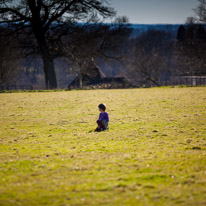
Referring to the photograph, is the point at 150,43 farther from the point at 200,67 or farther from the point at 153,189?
the point at 153,189

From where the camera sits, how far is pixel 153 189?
166 inches

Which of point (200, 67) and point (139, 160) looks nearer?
point (139, 160)

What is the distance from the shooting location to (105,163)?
18.1 feet

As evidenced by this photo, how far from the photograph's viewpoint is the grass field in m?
3.99

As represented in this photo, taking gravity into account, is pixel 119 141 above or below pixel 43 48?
below

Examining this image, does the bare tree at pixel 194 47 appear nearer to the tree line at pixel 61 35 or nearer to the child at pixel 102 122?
the tree line at pixel 61 35

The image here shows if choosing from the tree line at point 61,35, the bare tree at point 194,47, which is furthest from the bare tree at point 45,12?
the bare tree at point 194,47

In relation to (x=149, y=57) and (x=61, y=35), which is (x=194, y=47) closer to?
(x=149, y=57)

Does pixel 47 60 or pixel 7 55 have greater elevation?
pixel 7 55

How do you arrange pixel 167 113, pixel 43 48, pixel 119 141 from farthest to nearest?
→ pixel 43 48, pixel 167 113, pixel 119 141

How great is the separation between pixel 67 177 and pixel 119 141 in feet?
9.29

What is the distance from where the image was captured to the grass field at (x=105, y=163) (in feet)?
13.1

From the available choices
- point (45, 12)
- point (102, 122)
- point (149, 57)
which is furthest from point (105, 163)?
point (149, 57)

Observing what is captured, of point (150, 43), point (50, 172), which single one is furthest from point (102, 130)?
point (150, 43)
